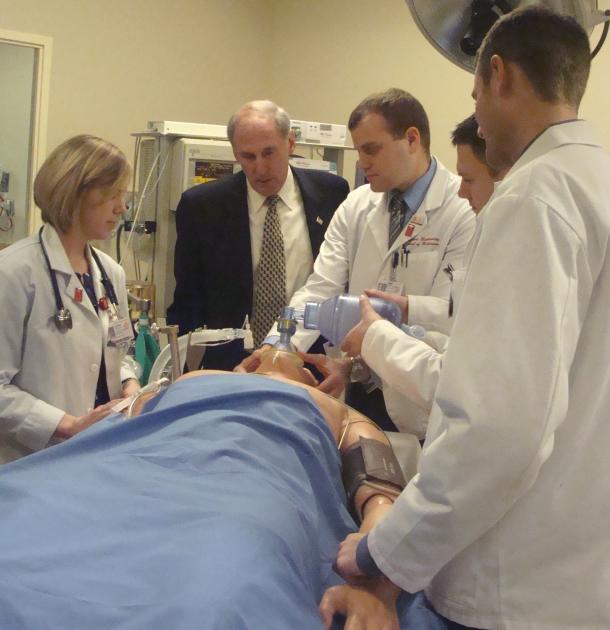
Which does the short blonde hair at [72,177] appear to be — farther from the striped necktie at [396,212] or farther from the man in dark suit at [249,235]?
the striped necktie at [396,212]

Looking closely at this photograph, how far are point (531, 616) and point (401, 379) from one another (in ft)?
1.98

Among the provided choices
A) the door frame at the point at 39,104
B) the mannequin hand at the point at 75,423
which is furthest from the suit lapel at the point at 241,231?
the door frame at the point at 39,104

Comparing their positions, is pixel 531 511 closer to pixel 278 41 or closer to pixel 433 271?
pixel 433 271

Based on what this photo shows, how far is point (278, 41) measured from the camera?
5379 mm

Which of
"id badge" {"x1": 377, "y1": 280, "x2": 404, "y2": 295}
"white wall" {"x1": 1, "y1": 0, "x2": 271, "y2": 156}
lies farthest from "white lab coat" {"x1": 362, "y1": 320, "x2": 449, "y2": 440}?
"white wall" {"x1": 1, "y1": 0, "x2": 271, "y2": 156}

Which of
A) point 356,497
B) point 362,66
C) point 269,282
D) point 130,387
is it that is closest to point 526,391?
point 356,497

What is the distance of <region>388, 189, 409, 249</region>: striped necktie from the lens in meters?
2.51

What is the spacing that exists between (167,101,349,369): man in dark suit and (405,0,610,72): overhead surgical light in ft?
2.99

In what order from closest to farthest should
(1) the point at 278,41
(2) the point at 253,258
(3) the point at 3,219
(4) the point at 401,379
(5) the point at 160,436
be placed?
(5) the point at 160,436 < (4) the point at 401,379 < (2) the point at 253,258 < (3) the point at 3,219 < (1) the point at 278,41

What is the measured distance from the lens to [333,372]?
2305 mm

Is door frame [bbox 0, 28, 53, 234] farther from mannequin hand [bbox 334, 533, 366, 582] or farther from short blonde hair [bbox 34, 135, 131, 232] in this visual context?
mannequin hand [bbox 334, 533, 366, 582]

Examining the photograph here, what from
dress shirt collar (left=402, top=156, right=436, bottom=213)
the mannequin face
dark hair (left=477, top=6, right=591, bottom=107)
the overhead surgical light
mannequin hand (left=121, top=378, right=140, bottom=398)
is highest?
the overhead surgical light

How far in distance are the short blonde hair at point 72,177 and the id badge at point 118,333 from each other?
0.29 m

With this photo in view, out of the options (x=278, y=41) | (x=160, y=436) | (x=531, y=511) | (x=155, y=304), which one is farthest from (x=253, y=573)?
(x=278, y=41)
